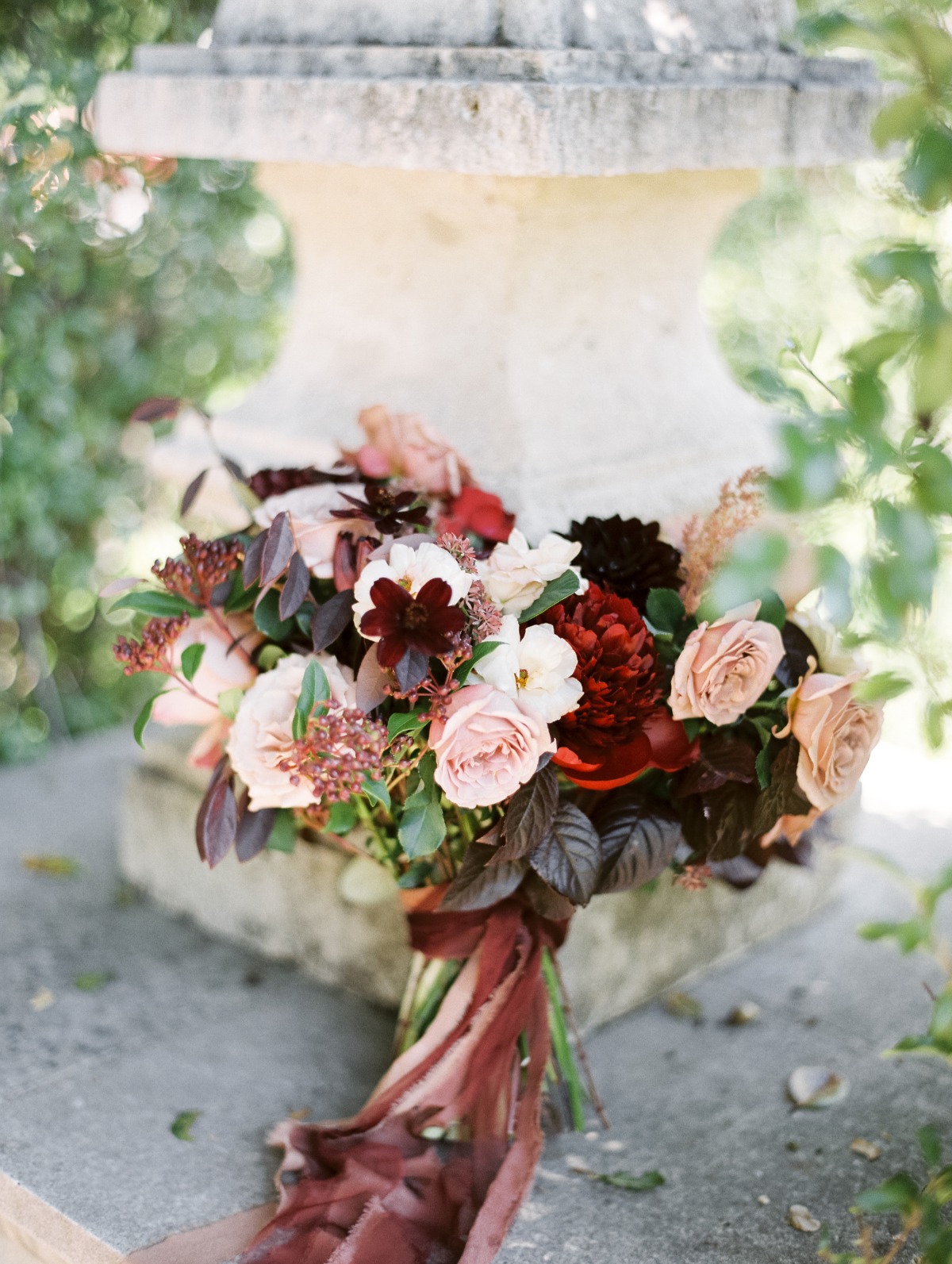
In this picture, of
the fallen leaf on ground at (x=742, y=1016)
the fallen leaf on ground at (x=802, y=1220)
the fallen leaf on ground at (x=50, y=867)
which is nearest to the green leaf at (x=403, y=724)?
the fallen leaf on ground at (x=802, y=1220)

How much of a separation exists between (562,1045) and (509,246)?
4.06ft

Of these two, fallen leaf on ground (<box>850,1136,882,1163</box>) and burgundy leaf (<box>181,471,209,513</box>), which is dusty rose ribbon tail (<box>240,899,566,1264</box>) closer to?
fallen leaf on ground (<box>850,1136,882,1163</box>)

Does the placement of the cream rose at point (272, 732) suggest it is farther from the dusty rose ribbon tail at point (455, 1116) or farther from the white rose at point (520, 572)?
the dusty rose ribbon tail at point (455, 1116)

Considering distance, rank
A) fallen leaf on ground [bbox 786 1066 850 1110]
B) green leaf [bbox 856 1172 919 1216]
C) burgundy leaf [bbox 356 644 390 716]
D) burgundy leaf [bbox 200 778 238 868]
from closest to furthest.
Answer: green leaf [bbox 856 1172 919 1216] → burgundy leaf [bbox 356 644 390 716] → burgundy leaf [bbox 200 778 238 868] → fallen leaf on ground [bbox 786 1066 850 1110]

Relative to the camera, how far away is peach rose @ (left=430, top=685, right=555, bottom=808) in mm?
1356

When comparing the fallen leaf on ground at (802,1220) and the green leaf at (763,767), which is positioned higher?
the green leaf at (763,767)

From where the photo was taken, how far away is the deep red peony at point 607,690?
1.43m

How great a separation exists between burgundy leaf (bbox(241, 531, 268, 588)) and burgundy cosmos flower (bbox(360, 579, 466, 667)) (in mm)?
211

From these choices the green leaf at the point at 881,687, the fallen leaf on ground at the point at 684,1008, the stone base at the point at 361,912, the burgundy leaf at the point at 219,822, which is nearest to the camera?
the green leaf at the point at 881,687

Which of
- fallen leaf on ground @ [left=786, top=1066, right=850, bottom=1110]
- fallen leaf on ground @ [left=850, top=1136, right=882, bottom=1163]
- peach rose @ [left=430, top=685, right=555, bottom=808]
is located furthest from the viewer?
fallen leaf on ground @ [left=786, top=1066, right=850, bottom=1110]

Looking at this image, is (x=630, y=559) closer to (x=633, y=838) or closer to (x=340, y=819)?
(x=633, y=838)

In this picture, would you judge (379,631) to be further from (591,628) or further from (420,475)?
(420,475)

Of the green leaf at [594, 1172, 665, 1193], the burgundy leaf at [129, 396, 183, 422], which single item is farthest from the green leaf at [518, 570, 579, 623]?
the green leaf at [594, 1172, 665, 1193]

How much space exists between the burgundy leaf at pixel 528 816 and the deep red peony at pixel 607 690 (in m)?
0.04
